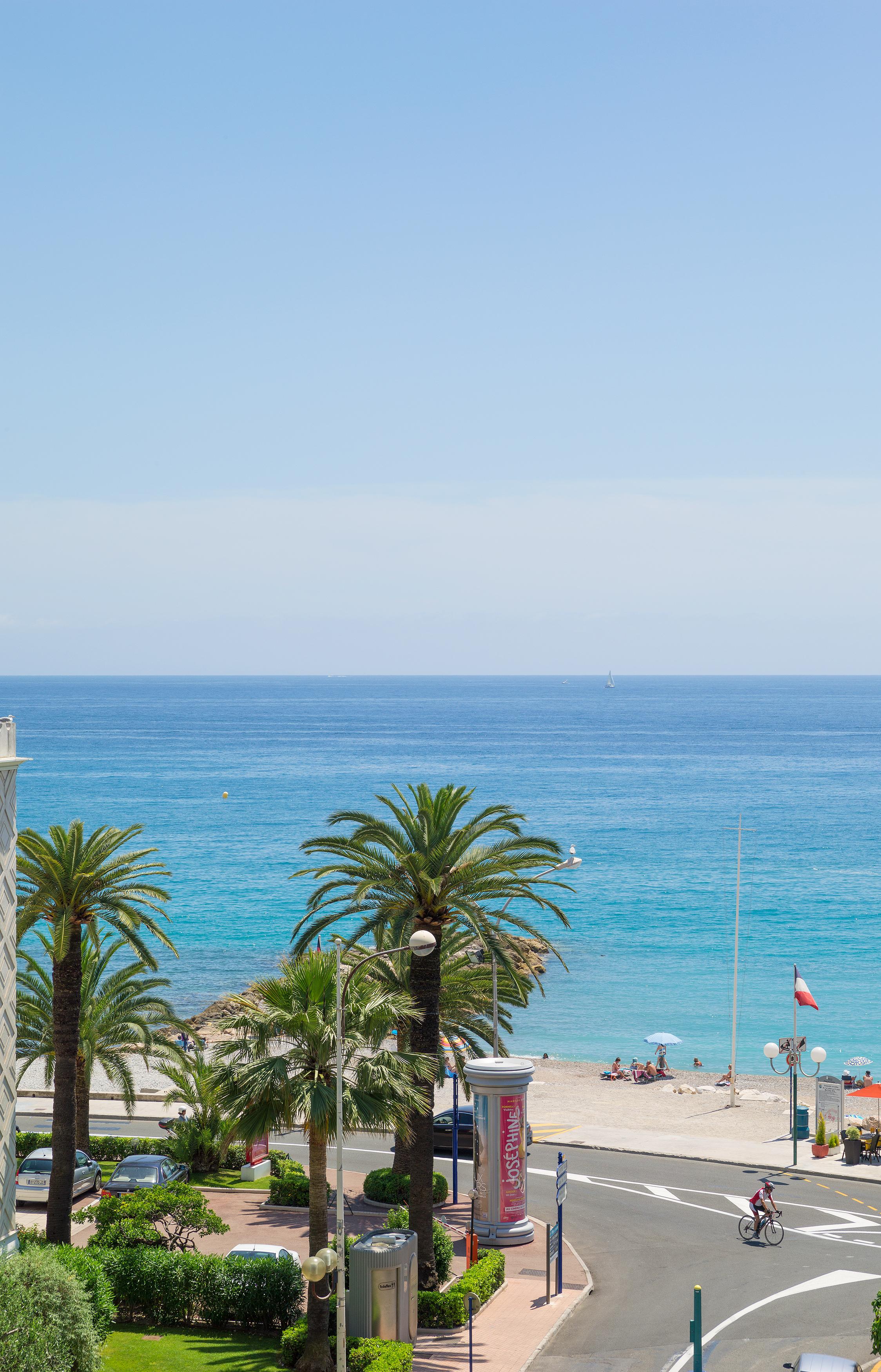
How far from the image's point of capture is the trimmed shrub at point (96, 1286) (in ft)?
69.7

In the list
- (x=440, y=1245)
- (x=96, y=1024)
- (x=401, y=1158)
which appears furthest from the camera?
(x=96, y=1024)

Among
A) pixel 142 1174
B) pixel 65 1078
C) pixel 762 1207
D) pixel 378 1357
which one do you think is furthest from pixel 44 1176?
pixel 762 1207

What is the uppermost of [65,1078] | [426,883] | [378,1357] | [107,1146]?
[426,883]

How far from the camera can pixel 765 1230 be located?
28625 mm

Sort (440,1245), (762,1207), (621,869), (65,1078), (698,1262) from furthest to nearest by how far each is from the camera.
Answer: (621,869) → (762,1207) → (698,1262) → (65,1078) → (440,1245)

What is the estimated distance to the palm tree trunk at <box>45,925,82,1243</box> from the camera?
2605 cm

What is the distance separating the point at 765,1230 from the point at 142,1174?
1447 cm

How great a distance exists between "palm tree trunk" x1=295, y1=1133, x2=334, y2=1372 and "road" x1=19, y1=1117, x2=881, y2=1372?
3627 millimetres

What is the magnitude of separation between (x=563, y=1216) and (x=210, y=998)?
1624 inches

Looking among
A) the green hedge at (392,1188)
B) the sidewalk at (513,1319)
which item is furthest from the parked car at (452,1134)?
the sidewalk at (513,1319)

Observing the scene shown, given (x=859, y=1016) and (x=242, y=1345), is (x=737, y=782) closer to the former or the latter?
(x=859, y=1016)

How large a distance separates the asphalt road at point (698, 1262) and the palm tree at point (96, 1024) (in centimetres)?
590

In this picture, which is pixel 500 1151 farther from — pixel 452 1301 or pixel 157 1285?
pixel 157 1285

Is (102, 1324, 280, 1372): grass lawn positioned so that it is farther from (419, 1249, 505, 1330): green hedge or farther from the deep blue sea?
the deep blue sea
